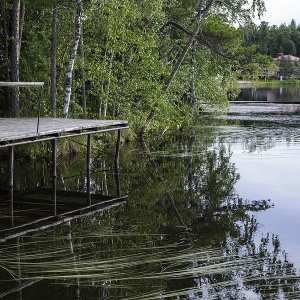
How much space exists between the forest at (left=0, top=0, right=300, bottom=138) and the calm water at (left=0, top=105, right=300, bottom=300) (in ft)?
8.64

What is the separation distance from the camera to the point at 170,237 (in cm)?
945

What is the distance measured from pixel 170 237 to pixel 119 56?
13.5 m

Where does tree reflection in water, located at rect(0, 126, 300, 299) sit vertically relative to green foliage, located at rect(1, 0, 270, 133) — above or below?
below

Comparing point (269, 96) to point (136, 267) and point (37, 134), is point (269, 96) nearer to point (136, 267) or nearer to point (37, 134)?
point (37, 134)

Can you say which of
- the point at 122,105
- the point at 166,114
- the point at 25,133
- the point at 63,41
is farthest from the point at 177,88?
the point at 25,133

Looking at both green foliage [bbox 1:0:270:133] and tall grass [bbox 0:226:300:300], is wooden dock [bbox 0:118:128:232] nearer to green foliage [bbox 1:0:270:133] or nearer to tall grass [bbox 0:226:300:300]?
tall grass [bbox 0:226:300:300]

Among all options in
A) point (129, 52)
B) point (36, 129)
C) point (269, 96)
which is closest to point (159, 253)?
point (36, 129)

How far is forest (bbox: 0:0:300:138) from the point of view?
17.8 metres

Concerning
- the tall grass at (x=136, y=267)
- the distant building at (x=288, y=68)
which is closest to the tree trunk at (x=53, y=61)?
the tall grass at (x=136, y=267)

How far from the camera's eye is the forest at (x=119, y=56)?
702 inches

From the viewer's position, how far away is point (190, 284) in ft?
23.9

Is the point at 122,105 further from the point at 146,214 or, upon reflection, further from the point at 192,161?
the point at 146,214

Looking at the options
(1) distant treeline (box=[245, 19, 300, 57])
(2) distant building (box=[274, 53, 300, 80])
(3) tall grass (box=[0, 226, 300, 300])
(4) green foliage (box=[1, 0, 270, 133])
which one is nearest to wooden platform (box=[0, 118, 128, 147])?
(3) tall grass (box=[0, 226, 300, 300])

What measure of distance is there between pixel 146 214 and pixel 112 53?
1018 cm
